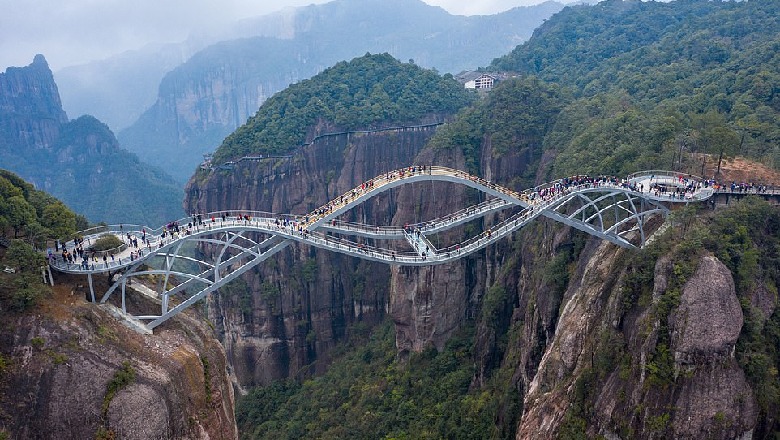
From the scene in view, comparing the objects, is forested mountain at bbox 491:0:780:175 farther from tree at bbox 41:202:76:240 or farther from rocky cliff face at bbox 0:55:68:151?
rocky cliff face at bbox 0:55:68:151

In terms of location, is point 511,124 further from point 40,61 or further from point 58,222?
point 40,61

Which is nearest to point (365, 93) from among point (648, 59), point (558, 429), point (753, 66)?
point (648, 59)

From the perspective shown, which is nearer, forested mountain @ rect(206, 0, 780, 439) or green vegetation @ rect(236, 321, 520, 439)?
forested mountain @ rect(206, 0, 780, 439)

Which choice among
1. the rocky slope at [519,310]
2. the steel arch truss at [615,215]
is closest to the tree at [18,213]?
the rocky slope at [519,310]

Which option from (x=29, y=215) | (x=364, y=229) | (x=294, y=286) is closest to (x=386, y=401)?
(x=364, y=229)

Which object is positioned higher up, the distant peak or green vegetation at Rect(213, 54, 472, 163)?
the distant peak

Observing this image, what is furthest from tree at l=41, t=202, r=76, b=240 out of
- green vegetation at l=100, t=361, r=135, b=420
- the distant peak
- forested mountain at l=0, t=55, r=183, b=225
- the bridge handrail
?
the distant peak
